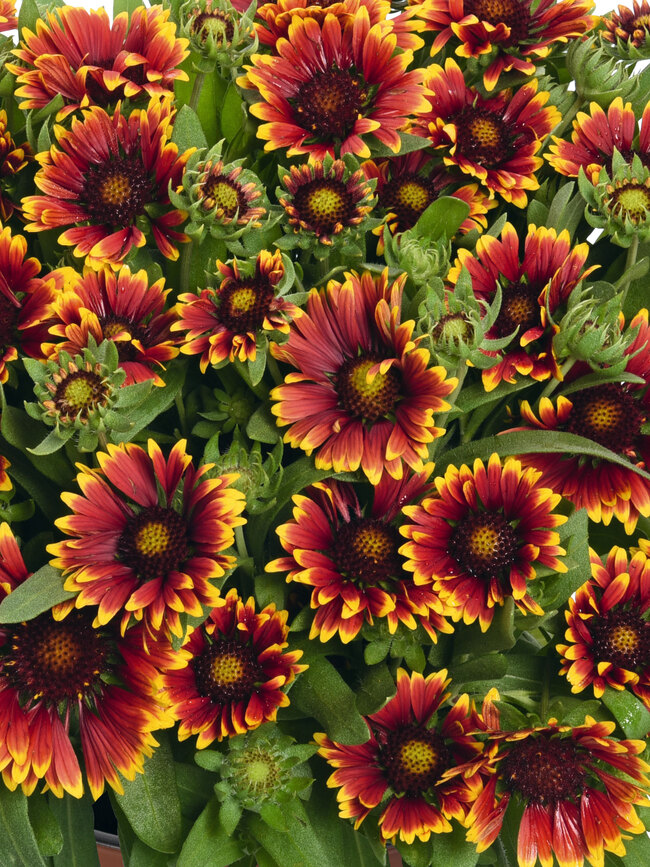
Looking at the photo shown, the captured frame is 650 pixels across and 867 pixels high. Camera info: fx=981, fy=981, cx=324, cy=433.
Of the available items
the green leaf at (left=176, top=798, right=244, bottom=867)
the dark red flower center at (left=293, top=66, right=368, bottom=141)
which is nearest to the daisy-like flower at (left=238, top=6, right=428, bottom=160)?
the dark red flower center at (left=293, top=66, right=368, bottom=141)

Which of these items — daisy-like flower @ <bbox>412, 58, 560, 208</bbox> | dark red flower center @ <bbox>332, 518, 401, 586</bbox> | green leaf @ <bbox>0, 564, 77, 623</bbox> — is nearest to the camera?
green leaf @ <bbox>0, 564, 77, 623</bbox>

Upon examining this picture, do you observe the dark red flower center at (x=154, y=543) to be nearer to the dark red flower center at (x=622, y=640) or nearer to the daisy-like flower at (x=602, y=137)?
the dark red flower center at (x=622, y=640)

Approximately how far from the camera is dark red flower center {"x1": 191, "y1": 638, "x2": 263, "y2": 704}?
29.9 inches

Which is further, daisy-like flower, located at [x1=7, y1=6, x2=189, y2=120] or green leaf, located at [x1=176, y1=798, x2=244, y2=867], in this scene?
daisy-like flower, located at [x1=7, y1=6, x2=189, y2=120]

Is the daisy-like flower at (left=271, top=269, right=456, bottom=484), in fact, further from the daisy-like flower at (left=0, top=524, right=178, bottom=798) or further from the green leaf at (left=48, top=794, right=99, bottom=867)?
the green leaf at (left=48, top=794, right=99, bottom=867)

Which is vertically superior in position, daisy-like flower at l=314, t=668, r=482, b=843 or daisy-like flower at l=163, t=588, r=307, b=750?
daisy-like flower at l=163, t=588, r=307, b=750

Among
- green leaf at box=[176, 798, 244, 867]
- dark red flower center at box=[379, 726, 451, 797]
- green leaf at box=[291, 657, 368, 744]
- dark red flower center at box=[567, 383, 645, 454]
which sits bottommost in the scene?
dark red flower center at box=[379, 726, 451, 797]

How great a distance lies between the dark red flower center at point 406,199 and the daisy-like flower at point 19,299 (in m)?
0.32

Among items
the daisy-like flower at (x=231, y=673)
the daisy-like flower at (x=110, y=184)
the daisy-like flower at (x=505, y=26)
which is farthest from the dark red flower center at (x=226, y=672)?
the daisy-like flower at (x=505, y=26)

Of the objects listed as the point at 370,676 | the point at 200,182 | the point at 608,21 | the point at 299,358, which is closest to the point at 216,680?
the point at 370,676

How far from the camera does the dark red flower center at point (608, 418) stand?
32.6 inches

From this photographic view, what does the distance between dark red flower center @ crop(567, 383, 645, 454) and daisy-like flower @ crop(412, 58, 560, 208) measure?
0.19m

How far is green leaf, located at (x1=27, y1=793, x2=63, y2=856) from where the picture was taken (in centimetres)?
78

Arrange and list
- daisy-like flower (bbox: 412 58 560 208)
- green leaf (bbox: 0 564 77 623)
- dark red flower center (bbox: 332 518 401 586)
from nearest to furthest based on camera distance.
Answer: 1. green leaf (bbox: 0 564 77 623)
2. dark red flower center (bbox: 332 518 401 586)
3. daisy-like flower (bbox: 412 58 560 208)
